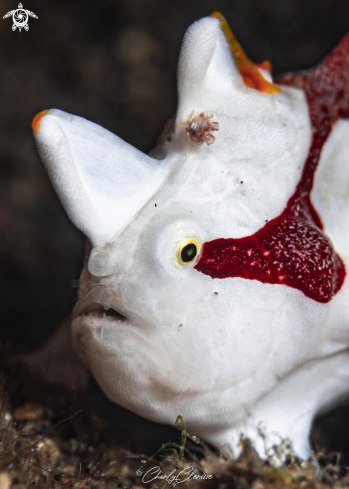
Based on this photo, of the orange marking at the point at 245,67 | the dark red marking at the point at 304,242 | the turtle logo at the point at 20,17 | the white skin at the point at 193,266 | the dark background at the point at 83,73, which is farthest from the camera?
the dark background at the point at 83,73

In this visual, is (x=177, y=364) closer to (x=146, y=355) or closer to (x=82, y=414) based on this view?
(x=146, y=355)

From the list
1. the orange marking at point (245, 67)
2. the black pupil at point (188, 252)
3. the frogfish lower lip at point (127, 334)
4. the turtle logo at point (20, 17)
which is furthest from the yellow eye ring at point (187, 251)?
the turtle logo at point (20, 17)

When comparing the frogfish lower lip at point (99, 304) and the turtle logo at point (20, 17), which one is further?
the turtle logo at point (20, 17)

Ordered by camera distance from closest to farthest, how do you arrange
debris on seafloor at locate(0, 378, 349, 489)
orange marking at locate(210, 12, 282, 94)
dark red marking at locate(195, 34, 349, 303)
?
debris on seafloor at locate(0, 378, 349, 489)
dark red marking at locate(195, 34, 349, 303)
orange marking at locate(210, 12, 282, 94)

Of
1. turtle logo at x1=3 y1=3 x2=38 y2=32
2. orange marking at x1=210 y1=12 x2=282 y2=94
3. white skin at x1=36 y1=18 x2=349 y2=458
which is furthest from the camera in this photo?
turtle logo at x1=3 y1=3 x2=38 y2=32

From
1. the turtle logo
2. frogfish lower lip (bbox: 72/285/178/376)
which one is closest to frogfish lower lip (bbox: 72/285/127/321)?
frogfish lower lip (bbox: 72/285/178/376)

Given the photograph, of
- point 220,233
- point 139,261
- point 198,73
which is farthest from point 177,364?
point 198,73

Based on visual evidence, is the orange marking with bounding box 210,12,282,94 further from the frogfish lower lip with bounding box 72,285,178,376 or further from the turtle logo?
the turtle logo

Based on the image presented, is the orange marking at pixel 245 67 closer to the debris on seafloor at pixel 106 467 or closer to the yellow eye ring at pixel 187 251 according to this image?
the yellow eye ring at pixel 187 251
